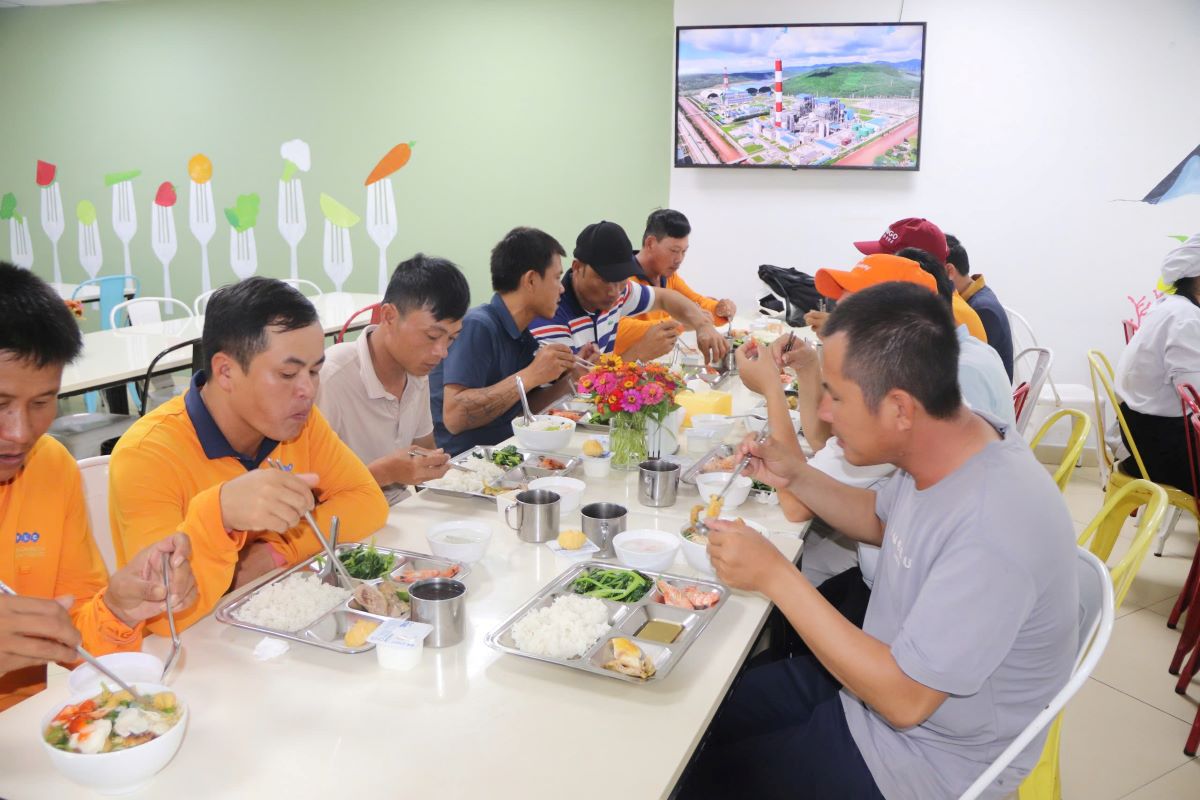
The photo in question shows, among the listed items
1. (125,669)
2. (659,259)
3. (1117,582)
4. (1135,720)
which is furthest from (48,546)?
(659,259)

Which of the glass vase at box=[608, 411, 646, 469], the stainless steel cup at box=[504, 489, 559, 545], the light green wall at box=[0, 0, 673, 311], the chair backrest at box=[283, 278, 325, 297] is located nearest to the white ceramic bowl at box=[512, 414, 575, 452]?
the glass vase at box=[608, 411, 646, 469]

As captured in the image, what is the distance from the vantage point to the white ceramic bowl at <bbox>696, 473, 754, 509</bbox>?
2.08 meters

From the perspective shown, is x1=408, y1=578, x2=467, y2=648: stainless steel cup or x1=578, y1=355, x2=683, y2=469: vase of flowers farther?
x1=578, y1=355, x2=683, y2=469: vase of flowers

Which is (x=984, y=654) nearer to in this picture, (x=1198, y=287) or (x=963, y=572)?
(x=963, y=572)

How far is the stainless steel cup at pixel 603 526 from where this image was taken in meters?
1.85

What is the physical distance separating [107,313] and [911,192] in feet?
18.1

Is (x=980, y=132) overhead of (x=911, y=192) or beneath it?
overhead

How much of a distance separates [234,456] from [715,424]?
1.41 meters

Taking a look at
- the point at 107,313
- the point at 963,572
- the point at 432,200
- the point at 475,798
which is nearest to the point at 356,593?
the point at 475,798

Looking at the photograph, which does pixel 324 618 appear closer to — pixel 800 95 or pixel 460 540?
pixel 460 540

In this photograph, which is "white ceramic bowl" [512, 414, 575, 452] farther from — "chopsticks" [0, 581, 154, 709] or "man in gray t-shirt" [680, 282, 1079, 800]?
"chopsticks" [0, 581, 154, 709]

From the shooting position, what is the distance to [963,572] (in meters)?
1.24

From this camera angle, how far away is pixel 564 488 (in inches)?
82.0

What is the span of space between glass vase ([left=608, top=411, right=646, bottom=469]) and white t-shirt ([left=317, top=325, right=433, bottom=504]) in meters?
0.59
